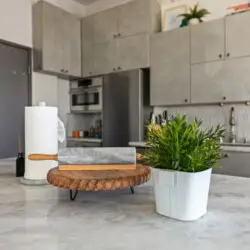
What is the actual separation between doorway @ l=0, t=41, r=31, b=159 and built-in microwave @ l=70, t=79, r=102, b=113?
77 centimetres

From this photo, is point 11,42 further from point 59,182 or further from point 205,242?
point 205,242

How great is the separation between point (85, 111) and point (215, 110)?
5.83ft

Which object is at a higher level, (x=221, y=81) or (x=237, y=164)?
(x=221, y=81)

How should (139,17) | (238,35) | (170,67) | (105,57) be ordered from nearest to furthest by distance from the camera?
(238,35)
(170,67)
(139,17)
(105,57)

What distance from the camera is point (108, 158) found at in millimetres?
891

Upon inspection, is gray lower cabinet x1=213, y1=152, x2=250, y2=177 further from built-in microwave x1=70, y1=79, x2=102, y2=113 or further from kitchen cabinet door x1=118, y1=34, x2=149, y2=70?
built-in microwave x1=70, y1=79, x2=102, y2=113

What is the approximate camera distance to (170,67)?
3.06 meters

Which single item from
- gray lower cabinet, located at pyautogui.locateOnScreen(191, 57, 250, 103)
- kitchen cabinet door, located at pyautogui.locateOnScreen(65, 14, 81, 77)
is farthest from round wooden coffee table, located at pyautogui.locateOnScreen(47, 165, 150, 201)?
kitchen cabinet door, located at pyautogui.locateOnScreen(65, 14, 81, 77)


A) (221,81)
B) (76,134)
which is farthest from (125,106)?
(221,81)

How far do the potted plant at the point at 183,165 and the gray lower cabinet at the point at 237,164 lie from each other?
76.7 inches

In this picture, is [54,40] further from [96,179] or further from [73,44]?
[96,179]

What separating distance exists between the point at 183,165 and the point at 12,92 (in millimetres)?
2952

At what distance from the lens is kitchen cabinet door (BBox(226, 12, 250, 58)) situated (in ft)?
8.54

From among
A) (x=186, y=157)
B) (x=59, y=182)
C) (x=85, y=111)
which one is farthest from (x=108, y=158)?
(x=85, y=111)
